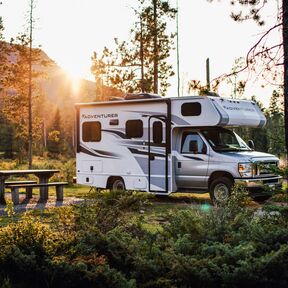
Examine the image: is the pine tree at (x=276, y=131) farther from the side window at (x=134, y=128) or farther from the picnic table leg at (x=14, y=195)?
the picnic table leg at (x=14, y=195)

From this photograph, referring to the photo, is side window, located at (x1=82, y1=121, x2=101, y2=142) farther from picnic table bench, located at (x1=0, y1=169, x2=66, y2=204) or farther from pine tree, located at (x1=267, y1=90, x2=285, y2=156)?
pine tree, located at (x1=267, y1=90, x2=285, y2=156)

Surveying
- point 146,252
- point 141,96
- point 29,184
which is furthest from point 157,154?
point 146,252

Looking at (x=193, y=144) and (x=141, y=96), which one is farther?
(x=141, y=96)

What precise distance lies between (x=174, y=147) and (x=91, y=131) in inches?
120

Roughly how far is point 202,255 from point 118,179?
426 inches

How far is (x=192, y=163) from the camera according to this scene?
49.4 ft

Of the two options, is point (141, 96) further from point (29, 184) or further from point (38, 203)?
point (38, 203)

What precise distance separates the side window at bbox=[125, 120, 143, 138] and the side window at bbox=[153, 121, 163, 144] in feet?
1.57

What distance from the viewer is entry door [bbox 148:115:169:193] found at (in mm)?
15344

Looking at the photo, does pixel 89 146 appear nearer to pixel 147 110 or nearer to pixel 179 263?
pixel 147 110

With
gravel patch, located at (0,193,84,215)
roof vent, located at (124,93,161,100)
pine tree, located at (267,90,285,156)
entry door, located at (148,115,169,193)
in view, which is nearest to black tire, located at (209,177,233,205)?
entry door, located at (148,115,169,193)

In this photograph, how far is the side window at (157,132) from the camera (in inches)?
610

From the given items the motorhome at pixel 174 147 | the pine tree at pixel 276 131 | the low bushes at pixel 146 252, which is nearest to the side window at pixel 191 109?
the motorhome at pixel 174 147

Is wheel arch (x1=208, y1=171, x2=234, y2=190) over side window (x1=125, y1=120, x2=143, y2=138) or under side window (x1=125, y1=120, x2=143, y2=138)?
under
